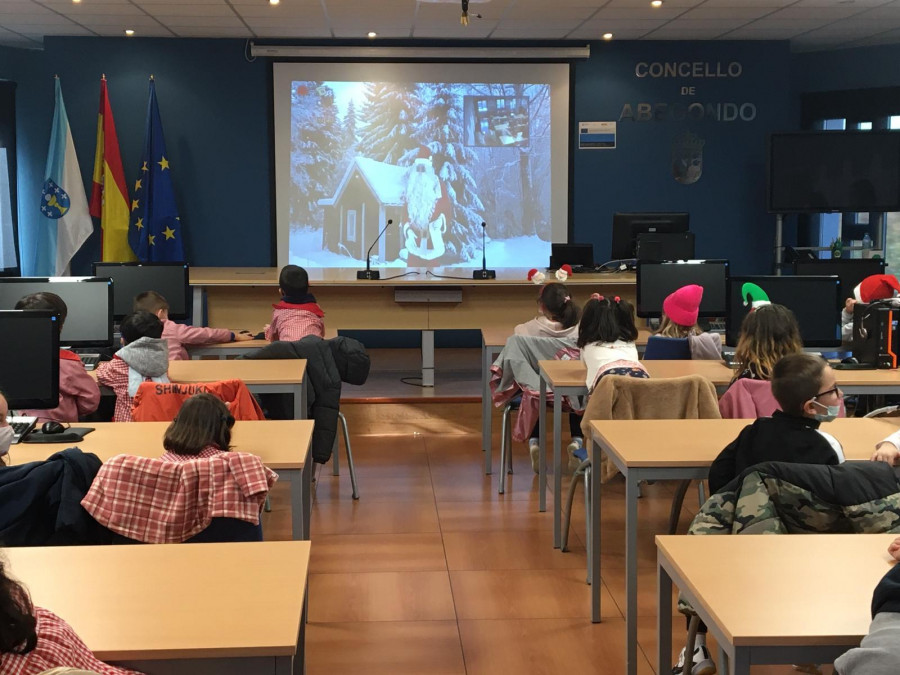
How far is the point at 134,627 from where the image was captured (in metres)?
1.55

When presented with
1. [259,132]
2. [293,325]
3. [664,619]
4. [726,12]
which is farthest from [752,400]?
[259,132]

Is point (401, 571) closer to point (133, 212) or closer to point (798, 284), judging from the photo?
point (798, 284)

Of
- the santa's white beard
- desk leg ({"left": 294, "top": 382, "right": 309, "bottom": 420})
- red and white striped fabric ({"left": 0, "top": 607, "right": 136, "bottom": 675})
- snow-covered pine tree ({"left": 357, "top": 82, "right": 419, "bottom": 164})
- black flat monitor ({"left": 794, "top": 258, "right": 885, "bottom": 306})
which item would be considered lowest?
desk leg ({"left": 294, "top": 382, "right": 309, "bottom": 420})

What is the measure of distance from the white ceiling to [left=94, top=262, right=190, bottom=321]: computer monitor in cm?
287

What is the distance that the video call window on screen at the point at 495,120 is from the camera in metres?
8.98

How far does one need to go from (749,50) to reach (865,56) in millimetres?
1221

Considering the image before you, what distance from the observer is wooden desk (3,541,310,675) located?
1494mm

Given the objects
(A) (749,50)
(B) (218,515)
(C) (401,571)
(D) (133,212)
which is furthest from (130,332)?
(A) (749,50)

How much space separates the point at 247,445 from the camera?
9.24 feet

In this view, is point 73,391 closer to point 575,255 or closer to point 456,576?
point 456,576

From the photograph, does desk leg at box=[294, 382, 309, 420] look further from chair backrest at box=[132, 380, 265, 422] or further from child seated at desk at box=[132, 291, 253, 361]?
child seated at desk at box=[132, 291, 253, 361]

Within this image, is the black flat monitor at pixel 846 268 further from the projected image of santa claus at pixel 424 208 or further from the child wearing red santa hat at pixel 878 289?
the projected image of santa claus at pixel 424 208

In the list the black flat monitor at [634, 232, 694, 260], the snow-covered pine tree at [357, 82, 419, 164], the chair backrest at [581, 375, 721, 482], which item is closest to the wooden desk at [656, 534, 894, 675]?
the chair backrest at [581, 375, 721, 482]

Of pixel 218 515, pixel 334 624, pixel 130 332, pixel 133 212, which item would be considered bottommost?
pixel 334 624
